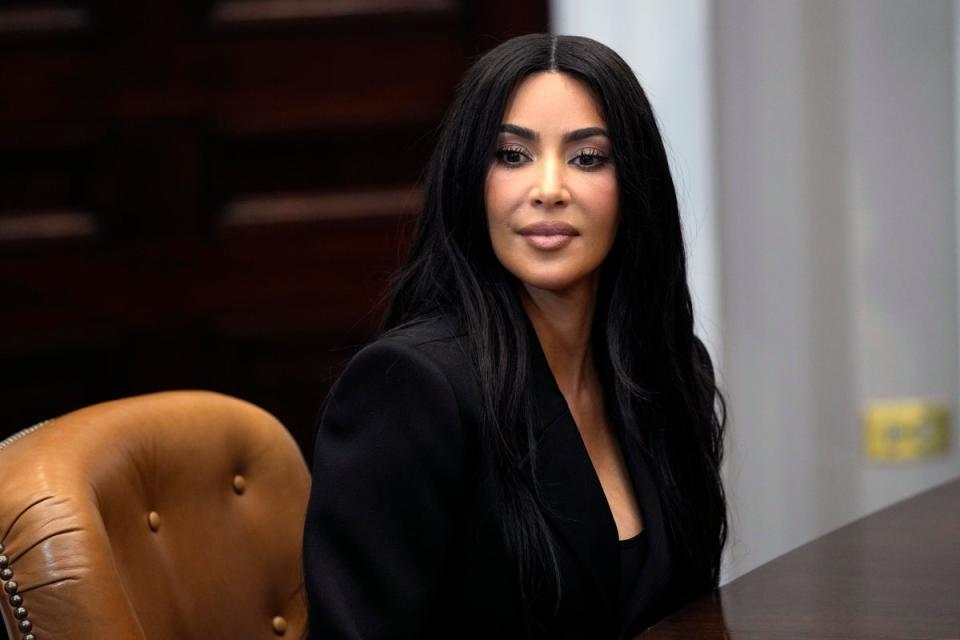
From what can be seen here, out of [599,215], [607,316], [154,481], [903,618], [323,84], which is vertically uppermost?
[323,84]

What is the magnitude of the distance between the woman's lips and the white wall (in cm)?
133

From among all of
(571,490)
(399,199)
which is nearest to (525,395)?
(571,490)

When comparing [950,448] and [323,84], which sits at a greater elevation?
[323,84]

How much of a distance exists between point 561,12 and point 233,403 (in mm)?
1394

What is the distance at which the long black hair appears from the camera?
1387 millimetres

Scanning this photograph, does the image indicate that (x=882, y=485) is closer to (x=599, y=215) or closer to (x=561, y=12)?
(x=561, y=12)

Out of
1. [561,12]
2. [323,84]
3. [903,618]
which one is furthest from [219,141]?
[903,618]

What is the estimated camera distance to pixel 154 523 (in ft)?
4.82

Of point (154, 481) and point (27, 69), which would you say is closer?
point (154, 481)

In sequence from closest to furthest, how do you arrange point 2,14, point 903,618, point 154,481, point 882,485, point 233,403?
point 903,618 → point 154,481 → point 233,403 → point 2,14 → point 882,485

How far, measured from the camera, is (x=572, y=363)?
1.53 meters

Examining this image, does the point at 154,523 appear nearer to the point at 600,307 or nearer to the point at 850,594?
the point at 600,307

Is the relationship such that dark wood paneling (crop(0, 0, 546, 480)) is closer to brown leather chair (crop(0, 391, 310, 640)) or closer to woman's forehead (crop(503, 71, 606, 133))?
brown leather chair (crop(0, 391, 310, 640))

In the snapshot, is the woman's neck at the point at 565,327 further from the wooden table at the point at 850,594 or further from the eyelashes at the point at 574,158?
the wooden table at the point at 850,594
